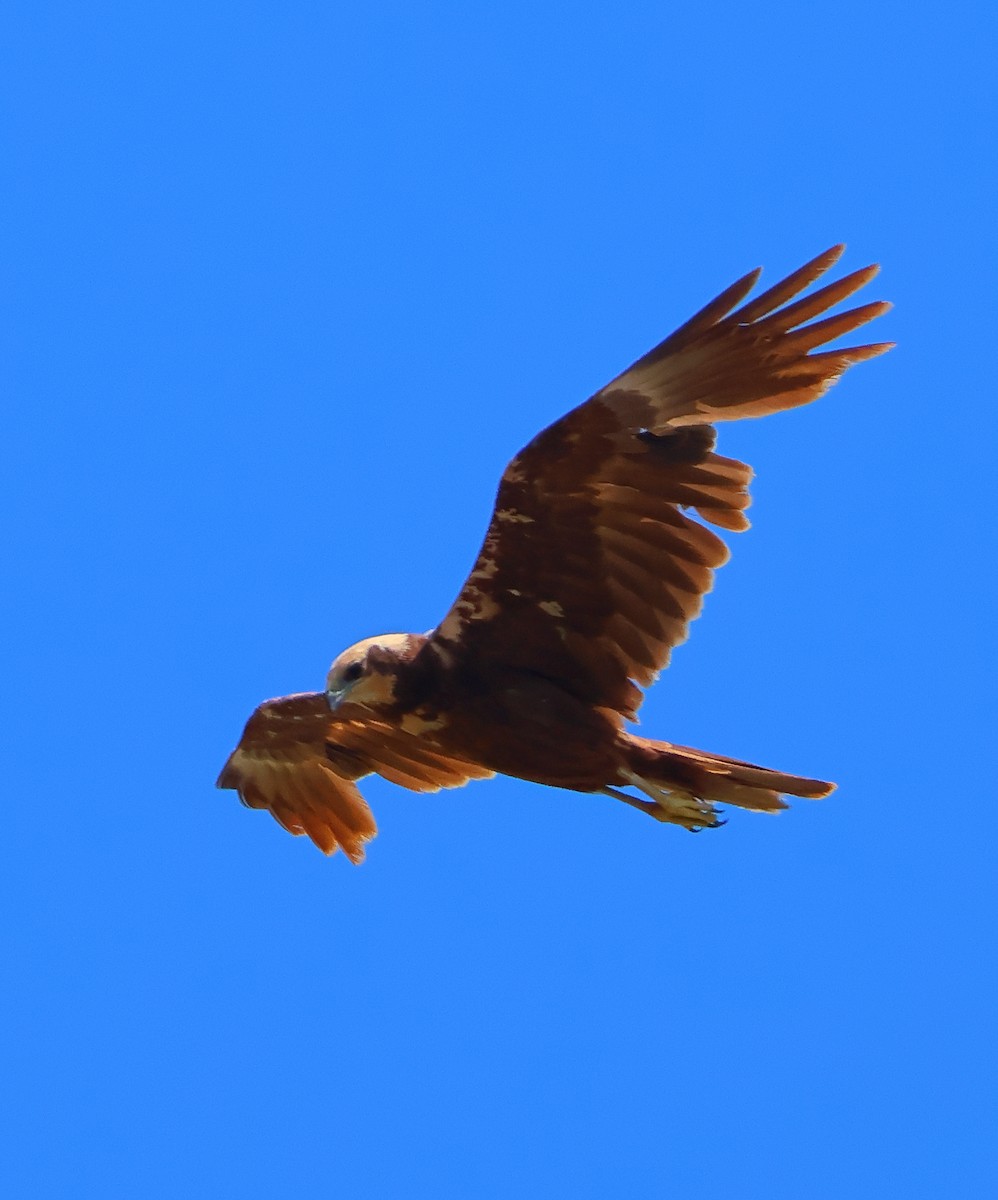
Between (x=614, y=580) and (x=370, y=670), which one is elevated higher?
(x=614, y=580)

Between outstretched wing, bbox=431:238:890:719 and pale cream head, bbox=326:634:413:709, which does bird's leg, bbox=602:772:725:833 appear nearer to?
outstretched wing, bbox=431:238:890:719

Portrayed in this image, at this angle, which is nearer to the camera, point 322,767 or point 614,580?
point 614,580

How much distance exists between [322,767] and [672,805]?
2342 millimetres

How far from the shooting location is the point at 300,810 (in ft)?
34.1

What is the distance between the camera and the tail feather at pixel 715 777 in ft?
27.1

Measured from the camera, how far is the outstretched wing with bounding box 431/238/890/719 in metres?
7.85

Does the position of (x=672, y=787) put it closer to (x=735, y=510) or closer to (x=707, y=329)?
(x=735, y=510)

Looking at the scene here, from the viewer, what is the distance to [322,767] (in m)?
10.3

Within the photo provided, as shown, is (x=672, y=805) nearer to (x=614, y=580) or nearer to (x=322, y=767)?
(x=614, y=580)

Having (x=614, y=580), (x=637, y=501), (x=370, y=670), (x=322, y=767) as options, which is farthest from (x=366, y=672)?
(x=322, y=767)

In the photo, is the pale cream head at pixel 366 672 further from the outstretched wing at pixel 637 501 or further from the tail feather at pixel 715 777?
the tail feather at pixel 715 777

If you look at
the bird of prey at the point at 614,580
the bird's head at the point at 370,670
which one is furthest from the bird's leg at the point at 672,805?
the bird's head at the point at 370,670

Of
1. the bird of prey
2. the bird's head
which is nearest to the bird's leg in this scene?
the bird of prey

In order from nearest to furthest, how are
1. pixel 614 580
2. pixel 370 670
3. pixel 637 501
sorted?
pixel 637 501 → pixel 614 580 → pixel 370 670
